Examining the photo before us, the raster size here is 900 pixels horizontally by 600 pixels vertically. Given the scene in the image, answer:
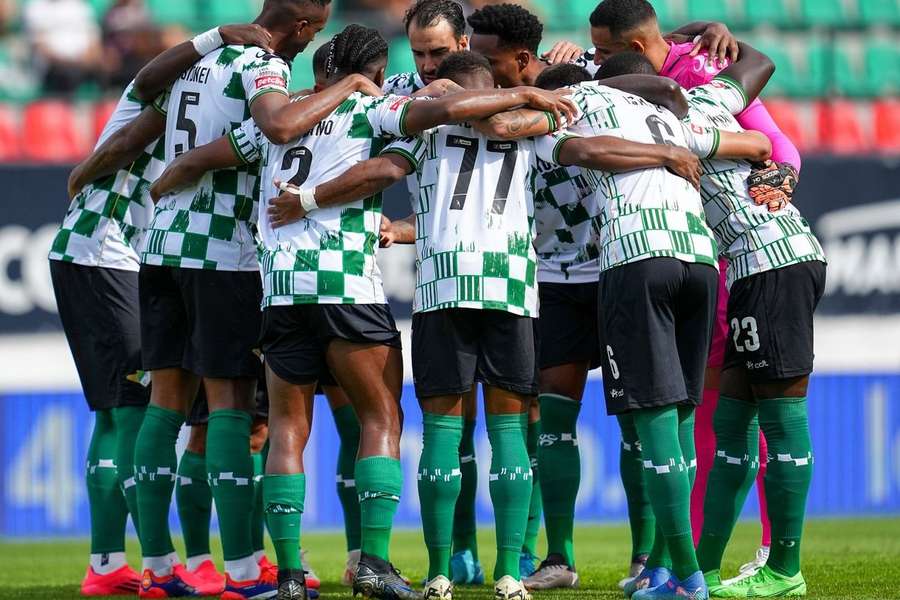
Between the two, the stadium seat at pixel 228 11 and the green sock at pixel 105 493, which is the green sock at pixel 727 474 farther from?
the stadium seat at pixel 228 11

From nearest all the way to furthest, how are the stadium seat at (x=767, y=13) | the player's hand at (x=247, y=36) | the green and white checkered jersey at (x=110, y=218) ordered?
1. the player's hand at (x=247, y=36)
2. the green and white checkered jersey at (x=110, y=218)
3. the stadium seat at (x=767, y=13)

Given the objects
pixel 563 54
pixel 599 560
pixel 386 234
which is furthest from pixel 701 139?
pixel 599 560

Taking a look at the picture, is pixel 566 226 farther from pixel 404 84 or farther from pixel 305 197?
pixel 305 197

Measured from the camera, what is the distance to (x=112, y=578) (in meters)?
6.79

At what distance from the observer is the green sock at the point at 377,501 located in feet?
18.6

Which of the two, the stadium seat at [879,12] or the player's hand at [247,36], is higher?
the stadium seat at [879,12]

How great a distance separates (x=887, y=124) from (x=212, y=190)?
1109cm

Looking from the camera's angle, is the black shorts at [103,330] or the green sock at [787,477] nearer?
the green sock at [787,477]

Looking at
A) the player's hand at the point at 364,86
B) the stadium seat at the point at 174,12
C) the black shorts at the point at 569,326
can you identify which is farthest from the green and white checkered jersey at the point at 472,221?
the stadium seat at the point at 174,12

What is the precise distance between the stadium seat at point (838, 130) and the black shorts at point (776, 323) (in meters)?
9.17

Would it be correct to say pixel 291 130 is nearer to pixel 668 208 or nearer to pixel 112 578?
pixel 668 208

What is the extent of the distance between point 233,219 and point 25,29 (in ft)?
31.9

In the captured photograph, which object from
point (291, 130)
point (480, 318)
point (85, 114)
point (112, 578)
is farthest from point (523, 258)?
point (85, 114)

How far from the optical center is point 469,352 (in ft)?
18.8
